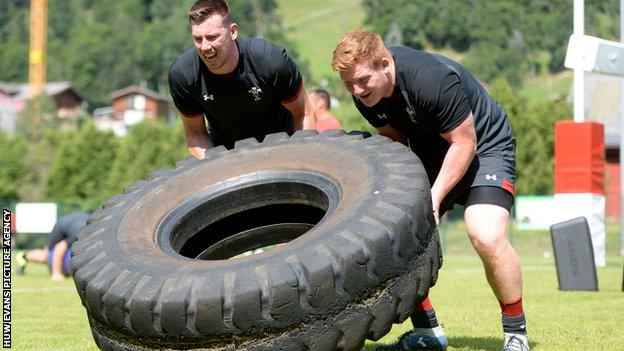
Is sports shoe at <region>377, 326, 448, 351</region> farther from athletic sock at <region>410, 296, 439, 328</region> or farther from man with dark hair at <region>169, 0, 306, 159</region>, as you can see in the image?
man with dark hair at <region>169, 0, 306, 159</region>

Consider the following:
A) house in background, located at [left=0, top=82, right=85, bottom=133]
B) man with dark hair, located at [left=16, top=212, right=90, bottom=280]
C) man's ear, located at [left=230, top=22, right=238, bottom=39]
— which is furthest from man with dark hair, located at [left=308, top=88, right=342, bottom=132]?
house in background, located at [left=0, top=82, right=85, bottom=133]

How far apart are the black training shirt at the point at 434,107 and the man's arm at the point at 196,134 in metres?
1.47

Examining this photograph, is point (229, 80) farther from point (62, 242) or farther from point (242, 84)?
point (62, 242)

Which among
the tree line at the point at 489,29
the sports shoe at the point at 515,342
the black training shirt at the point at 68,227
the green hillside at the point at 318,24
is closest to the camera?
the sports shoe at the point at 515,342

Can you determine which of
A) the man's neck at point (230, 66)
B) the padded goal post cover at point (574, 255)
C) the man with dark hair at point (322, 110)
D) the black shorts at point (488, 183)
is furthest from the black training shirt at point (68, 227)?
the black shorts at point (488, 183)

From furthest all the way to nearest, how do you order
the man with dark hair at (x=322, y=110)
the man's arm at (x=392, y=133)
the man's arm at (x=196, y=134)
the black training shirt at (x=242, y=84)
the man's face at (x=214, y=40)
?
the man with dark hair at (x=322, y=110) < the man's arm at (x=196, y=134) < the black training shirt at (x=242, y=84) < the man's face at (x=214, y=40) < the man's arm at (x=392, y=133)

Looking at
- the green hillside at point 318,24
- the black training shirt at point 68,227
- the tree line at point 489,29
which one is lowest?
the green hillside at point 318,24

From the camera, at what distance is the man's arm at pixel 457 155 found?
484cm

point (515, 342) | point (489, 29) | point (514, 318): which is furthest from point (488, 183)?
point (489, 29)

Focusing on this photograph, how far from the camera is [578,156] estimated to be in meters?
12.3

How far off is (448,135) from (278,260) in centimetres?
114

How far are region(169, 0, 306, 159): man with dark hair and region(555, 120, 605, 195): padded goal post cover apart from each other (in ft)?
21.0

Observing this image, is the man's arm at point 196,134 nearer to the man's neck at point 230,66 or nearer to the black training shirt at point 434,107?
the man's neck at point 230,66

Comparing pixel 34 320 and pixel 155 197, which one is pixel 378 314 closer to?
pixel 155 197
